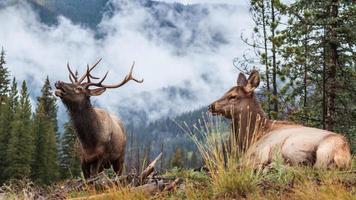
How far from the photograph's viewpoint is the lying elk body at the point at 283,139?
7828 mm

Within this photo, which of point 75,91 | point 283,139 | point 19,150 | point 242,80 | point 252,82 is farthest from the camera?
point 19,150

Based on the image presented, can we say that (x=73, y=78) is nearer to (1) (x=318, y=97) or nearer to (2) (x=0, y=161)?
(1) (x=318, y=97)

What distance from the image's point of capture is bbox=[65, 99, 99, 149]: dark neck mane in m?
11.5

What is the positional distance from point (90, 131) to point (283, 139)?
14.2 ft

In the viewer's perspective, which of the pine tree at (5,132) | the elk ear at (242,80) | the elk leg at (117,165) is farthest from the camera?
the pine tree at (5,132)

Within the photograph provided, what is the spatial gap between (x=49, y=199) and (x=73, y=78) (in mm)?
6020

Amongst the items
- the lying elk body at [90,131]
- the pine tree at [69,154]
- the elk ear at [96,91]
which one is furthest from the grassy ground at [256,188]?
the pine tree at [69,154]

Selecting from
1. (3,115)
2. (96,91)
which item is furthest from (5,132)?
(96,91)

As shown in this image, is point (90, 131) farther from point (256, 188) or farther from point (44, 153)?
point (44, 153)

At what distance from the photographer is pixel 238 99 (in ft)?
33.9

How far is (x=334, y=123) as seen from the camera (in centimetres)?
1944

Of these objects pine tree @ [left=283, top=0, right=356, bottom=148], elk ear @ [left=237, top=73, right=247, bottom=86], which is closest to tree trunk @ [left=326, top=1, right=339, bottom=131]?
pine tree @ [left=283, top=0, right=356, bottom=148]

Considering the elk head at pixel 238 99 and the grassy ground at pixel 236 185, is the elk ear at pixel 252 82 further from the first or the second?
the grassy ground at pixel 236 185

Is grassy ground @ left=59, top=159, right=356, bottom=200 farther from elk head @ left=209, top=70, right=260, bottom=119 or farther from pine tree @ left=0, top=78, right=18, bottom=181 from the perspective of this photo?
pine tree @ left=0, top=78, right=18, bottom=181
